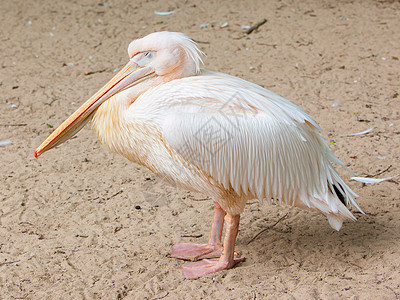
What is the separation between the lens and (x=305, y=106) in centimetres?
532

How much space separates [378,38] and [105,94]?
15.4ft

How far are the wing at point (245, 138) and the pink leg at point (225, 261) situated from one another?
23 centimetres

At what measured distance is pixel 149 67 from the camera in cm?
323

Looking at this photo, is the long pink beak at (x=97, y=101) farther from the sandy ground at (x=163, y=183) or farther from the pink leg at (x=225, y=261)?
the pink leg at (x=225, y=261)

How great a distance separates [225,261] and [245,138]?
880 millimetres

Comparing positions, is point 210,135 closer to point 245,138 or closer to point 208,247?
point 245,138

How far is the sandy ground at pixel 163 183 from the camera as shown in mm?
3131

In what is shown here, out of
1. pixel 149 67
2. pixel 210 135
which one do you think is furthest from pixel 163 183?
pixel 210 135

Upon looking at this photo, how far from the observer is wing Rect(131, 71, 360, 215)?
9.44ft

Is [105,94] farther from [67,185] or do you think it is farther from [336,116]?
[336,116]

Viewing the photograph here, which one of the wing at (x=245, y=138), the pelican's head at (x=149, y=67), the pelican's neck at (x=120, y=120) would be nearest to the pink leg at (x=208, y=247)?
the wing at (x=245, y=138)

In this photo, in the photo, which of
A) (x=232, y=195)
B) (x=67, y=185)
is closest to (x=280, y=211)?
(x=232, y=195)

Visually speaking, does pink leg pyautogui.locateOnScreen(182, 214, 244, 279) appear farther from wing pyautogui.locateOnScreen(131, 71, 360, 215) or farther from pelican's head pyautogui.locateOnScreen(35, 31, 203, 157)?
pelican's head pyautogui.locateOnScreen(35, 31, 203, 157)

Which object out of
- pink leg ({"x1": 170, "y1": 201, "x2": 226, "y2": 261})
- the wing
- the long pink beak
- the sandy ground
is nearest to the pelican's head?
the long pink beak
